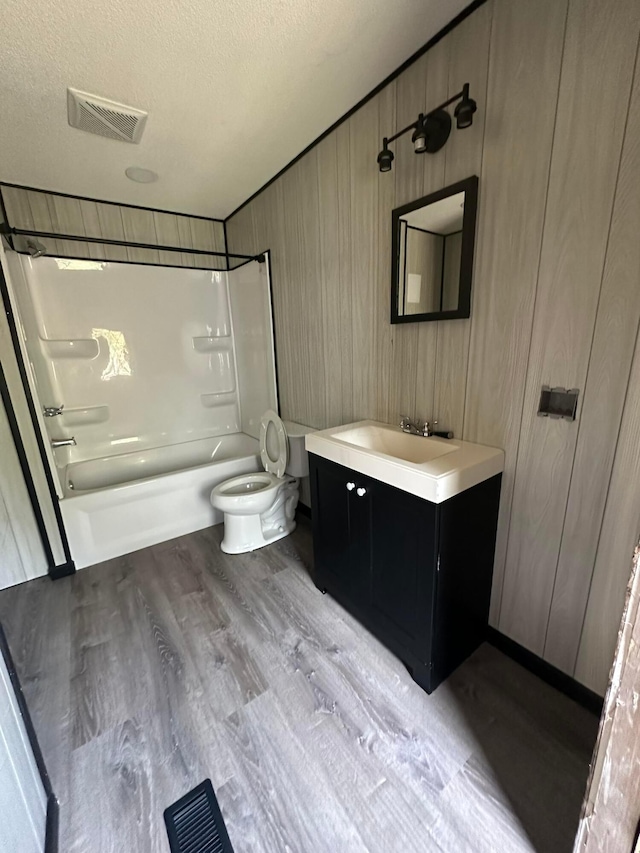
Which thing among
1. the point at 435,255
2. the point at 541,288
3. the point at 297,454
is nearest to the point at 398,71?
the point at 435,255

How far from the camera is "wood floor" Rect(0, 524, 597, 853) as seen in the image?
3.26 feet

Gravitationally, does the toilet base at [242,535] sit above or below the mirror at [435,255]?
below

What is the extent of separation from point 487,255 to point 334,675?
1763mm

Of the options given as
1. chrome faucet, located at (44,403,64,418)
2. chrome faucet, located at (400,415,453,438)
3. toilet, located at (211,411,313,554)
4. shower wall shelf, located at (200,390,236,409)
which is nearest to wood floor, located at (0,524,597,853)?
toilet, located at (211,411,313,554)

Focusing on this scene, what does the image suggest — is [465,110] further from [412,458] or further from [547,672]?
[547,672]

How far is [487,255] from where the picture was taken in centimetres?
133

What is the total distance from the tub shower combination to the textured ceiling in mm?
802

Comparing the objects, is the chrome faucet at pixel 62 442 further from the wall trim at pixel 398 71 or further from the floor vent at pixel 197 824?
the wall trim at pixel 398 71

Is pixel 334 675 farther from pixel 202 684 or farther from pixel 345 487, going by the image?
pixel 345 487

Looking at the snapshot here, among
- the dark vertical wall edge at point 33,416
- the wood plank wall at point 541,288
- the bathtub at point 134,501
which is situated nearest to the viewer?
the wood plank wall at point 541,288

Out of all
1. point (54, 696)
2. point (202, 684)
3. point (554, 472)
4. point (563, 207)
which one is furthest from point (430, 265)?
point (54, 696)

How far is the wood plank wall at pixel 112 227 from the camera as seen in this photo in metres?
2.41

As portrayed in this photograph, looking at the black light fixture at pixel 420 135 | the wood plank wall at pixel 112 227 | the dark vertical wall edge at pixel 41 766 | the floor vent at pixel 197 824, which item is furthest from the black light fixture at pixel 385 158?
the floor vent at pixel 197 824

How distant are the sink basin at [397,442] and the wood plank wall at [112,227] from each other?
218 centimetres
